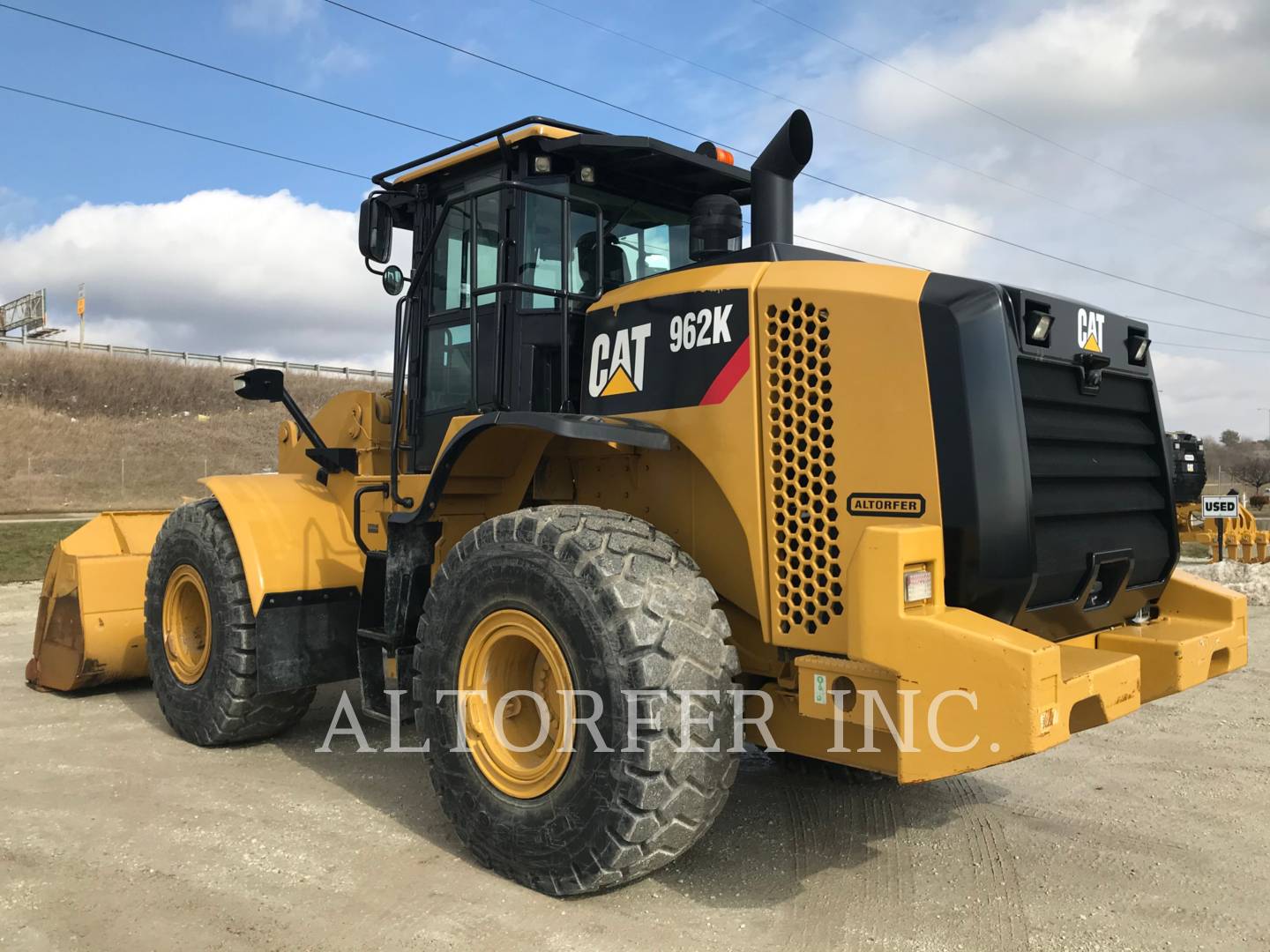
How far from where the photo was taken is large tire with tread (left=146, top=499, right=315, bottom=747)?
557 cm

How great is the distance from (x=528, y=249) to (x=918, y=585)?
8.05ft

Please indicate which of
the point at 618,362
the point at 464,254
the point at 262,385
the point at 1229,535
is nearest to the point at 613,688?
the point at 618,362

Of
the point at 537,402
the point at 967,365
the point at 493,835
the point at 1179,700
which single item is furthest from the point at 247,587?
the point at 1179,700

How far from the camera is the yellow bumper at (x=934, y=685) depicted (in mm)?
3072

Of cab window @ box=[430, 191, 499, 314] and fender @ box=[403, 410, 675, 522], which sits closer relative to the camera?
fender @ box=[403, 410, 675, 522]

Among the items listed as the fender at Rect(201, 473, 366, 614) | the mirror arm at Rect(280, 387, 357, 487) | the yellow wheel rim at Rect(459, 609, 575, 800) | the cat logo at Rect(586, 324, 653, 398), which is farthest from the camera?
the mirror arm at Rect(280, 387, 357, 487)

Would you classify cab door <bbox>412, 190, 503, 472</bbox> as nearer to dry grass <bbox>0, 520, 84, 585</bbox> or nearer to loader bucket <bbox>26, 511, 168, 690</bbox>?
loader bucket <bbox>26, 511, 168, 690</bbox>

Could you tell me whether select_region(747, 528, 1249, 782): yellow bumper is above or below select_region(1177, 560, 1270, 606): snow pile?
above

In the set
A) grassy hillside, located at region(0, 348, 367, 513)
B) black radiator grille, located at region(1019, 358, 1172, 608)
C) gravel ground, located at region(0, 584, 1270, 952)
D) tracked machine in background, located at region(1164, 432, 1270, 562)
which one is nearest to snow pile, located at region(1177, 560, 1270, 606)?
tracked machine in background, located at region(1164, 432, 1270, 562)

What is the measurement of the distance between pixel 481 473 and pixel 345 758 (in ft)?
6.46

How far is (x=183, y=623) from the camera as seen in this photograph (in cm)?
624

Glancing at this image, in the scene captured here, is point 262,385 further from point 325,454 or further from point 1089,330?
point 1089,330

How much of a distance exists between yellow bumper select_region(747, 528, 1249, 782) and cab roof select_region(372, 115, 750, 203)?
94.9 inches

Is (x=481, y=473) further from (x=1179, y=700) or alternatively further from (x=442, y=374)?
(x=1179, y=700)
